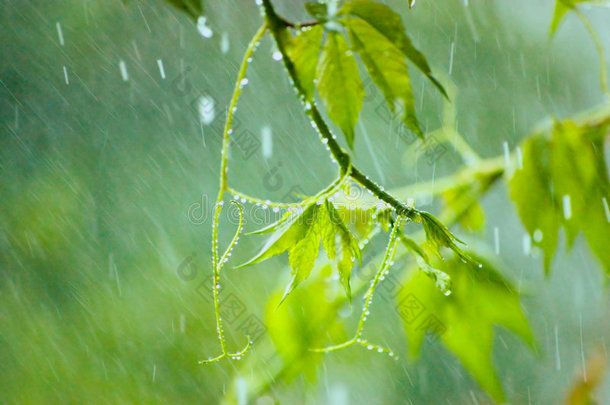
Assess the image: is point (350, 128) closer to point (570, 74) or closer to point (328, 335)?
point (328, 335)

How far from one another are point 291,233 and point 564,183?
8.9 inches

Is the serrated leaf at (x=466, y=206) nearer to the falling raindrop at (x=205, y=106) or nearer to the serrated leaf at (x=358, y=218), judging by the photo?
the serrated leaf at (x=358, y=218)

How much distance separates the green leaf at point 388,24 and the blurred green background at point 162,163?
1182 millimetres

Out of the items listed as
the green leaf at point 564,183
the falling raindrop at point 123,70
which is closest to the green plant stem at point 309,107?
the green leaf at point 564,183

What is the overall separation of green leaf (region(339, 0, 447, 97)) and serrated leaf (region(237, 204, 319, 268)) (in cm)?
6

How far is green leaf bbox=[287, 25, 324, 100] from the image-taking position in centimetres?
18

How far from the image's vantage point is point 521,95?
171 centimetres

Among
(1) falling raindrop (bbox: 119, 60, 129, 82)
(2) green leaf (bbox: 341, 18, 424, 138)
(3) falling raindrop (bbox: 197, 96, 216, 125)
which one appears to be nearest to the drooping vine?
(2) green leaf (bbox: 341, 18, 424, 138)

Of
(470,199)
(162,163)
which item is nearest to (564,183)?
(470,199)

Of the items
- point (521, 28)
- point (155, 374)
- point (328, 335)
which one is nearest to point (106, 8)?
point (155, 374)

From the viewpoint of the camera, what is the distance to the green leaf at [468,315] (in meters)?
0.37

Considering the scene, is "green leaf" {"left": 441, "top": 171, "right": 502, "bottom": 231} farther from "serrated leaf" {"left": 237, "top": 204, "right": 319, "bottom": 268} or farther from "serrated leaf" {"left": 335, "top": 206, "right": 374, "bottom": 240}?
"serrated leaf" {"left": 237, "top": 204, "right": 319, "bottom": 268}

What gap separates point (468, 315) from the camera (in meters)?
Result: 0.38

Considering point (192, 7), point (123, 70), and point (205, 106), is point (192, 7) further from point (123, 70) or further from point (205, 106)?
point (123, 70)
